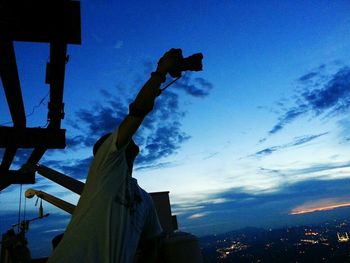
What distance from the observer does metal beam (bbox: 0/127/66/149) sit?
461 centimetres

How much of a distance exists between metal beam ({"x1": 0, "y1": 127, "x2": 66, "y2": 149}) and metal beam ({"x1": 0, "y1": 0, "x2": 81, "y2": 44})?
219 cm

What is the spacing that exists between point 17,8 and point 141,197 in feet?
6.34

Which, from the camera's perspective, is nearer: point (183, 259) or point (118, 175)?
point (183, 259)

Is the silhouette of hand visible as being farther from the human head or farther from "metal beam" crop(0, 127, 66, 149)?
"metal beam" crop(0, 127, 66, 149)

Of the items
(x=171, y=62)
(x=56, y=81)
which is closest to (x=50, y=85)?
(x=56, y=81)

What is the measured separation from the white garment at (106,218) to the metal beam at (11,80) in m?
1.83

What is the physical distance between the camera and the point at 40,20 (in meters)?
2.67

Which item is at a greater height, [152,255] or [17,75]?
[17,75]

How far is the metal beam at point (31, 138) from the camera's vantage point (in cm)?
461

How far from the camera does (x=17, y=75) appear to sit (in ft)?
10.4

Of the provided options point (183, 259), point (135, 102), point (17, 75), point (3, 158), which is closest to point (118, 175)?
point (135, 102)

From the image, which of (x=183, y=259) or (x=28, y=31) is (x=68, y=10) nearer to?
(x=28, y=31)

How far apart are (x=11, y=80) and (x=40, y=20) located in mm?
914

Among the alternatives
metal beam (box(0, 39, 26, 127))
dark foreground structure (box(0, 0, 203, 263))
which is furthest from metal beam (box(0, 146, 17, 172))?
metal beam (box(0, 39, 26, 127))
